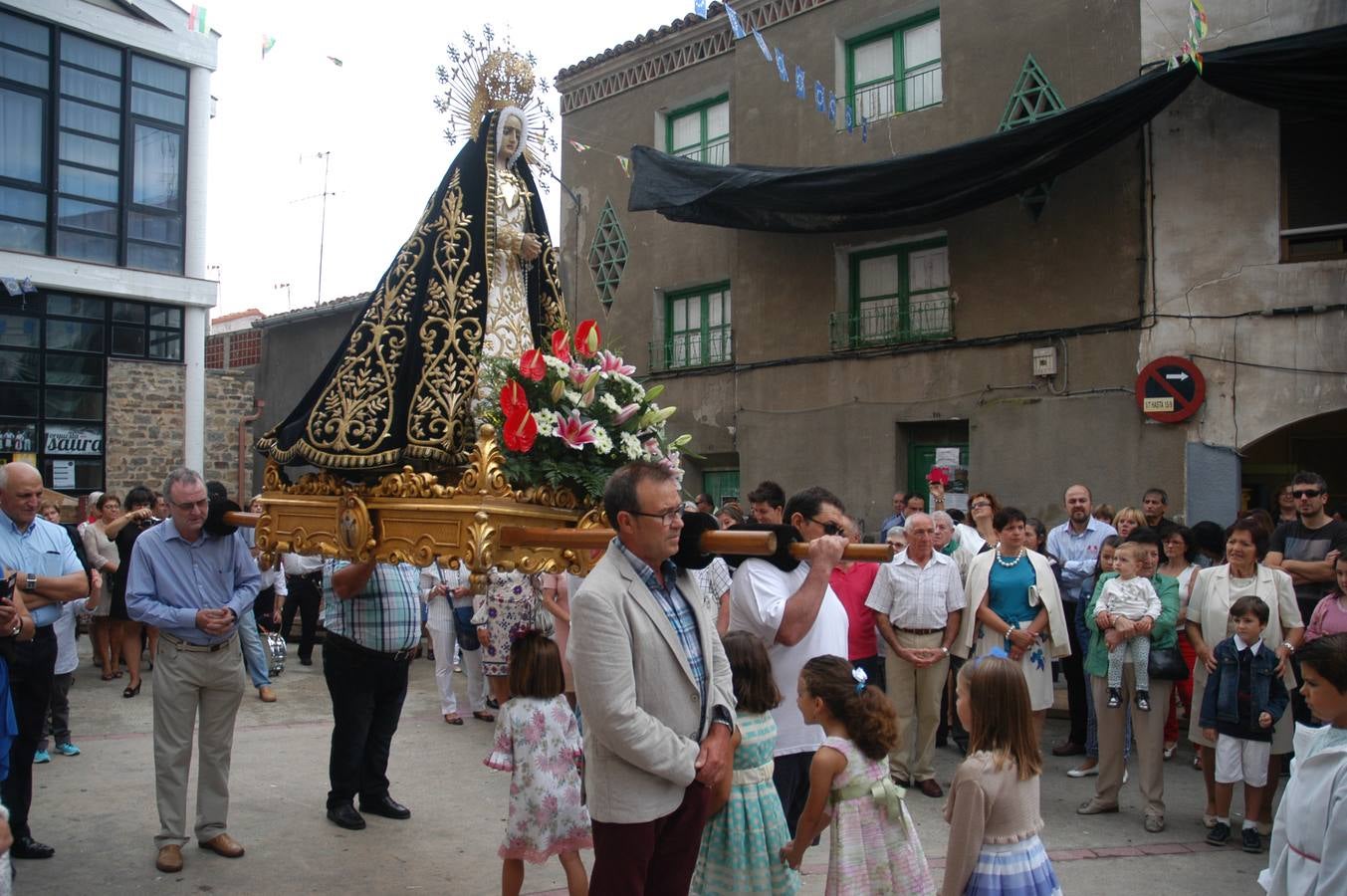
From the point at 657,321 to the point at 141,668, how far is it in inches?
363

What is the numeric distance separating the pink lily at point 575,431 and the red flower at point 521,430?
0.16m

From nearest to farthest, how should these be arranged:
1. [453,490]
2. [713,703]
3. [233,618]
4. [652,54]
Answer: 1. [713,703]
2. [453,490]
3. [233,618]
4. [652,54]

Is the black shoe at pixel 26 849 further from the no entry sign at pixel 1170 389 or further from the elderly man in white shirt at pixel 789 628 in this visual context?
the no entry sign at pixel 1170 389

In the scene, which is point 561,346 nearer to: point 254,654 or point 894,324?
point 254,654

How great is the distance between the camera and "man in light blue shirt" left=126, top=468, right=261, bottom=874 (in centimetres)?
556

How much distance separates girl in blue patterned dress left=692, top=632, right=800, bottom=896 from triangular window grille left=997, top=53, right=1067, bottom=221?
1018 cm

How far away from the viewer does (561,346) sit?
448 cm

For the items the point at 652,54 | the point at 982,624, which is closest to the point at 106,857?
the point at 982,624

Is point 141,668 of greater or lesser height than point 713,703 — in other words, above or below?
below

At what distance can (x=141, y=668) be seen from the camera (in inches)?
473

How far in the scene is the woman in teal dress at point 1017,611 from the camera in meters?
7.56

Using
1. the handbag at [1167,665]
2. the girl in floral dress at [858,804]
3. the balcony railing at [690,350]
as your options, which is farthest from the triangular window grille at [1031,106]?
the girl in floral dress at [858,804]

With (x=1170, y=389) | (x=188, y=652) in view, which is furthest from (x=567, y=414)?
(x=1170, y=389)

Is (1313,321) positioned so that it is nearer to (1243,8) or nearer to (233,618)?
(1243,8)
